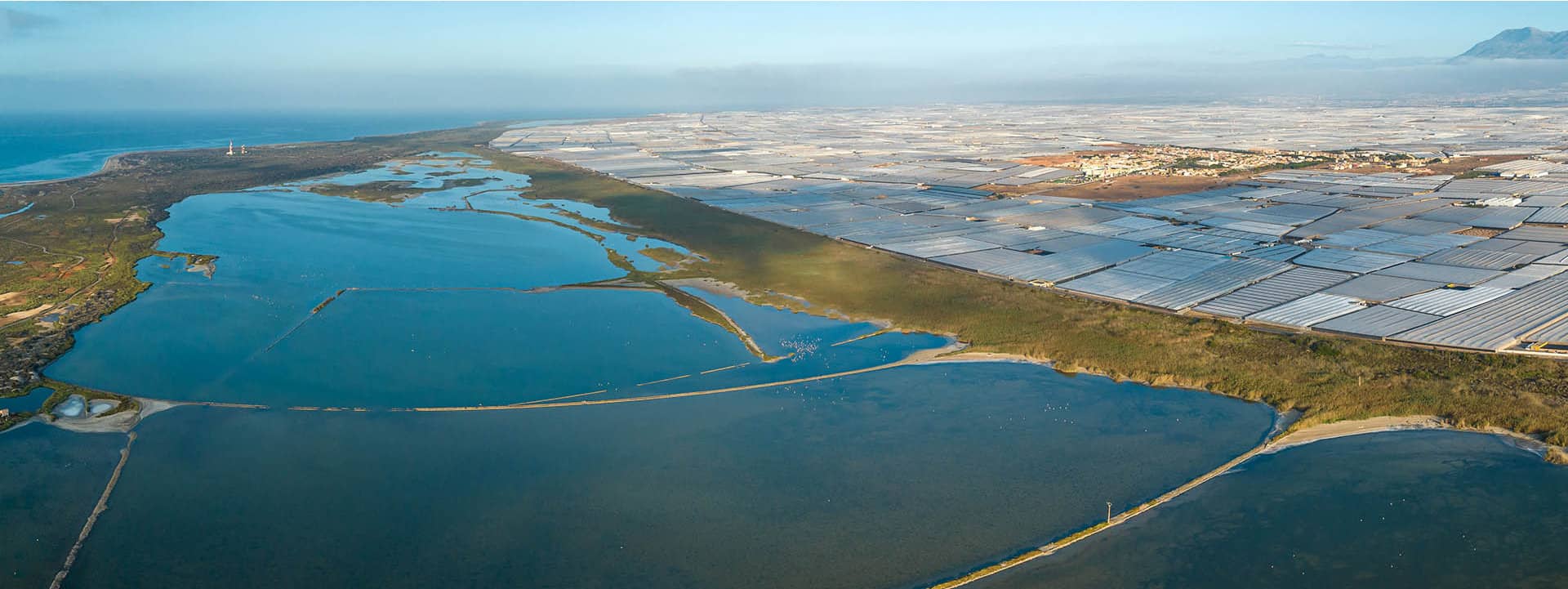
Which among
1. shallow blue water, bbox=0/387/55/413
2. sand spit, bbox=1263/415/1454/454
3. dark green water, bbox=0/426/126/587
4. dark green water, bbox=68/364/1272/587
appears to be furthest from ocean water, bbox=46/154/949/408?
sand spit, bbox=1263/415/1454/454

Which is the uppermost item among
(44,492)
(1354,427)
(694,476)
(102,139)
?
(102,139)

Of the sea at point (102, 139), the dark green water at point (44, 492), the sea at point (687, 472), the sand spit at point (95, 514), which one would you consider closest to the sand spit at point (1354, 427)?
the sea at point (687, 472)

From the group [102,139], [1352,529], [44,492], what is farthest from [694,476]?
[102,139]

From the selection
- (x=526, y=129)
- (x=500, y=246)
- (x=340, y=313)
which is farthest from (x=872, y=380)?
(x=526, y=129)

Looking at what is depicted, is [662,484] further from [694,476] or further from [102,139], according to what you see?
[102,139]

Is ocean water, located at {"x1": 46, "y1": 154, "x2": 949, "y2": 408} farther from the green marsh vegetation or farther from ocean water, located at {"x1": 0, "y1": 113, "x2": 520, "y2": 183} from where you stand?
ocean water, located at {"x1": 0, "y1": 113, "x2": 520, "y2": 183}
